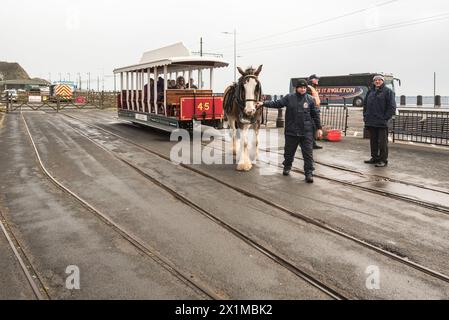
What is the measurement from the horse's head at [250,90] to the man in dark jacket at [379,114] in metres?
2.77

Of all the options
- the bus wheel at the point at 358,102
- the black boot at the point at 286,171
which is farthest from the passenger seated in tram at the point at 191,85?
the bus wheel at the point at 358,102

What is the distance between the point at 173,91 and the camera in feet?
50.0

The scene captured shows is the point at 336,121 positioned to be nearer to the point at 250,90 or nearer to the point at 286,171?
the point at 286,171

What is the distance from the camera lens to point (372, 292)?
3.82 meters

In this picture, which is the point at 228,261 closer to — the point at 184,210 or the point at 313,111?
the point at 184,210

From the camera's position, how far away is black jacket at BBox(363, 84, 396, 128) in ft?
31.8

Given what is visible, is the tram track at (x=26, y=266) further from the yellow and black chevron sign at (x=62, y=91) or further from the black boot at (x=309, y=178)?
the yellow and black chevron sign at (x=62, y=91)

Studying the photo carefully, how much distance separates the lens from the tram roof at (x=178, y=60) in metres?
14.9

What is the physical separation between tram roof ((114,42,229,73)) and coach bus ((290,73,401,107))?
24162 millimetres

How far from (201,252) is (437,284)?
2.44 m

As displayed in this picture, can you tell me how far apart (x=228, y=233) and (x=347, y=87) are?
39163 millimetres

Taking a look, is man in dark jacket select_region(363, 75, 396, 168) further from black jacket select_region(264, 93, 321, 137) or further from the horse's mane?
the horse's mane

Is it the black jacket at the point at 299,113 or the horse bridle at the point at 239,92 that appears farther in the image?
the horse bridle at the point at 239,92

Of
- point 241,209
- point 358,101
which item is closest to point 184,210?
point 241,209
